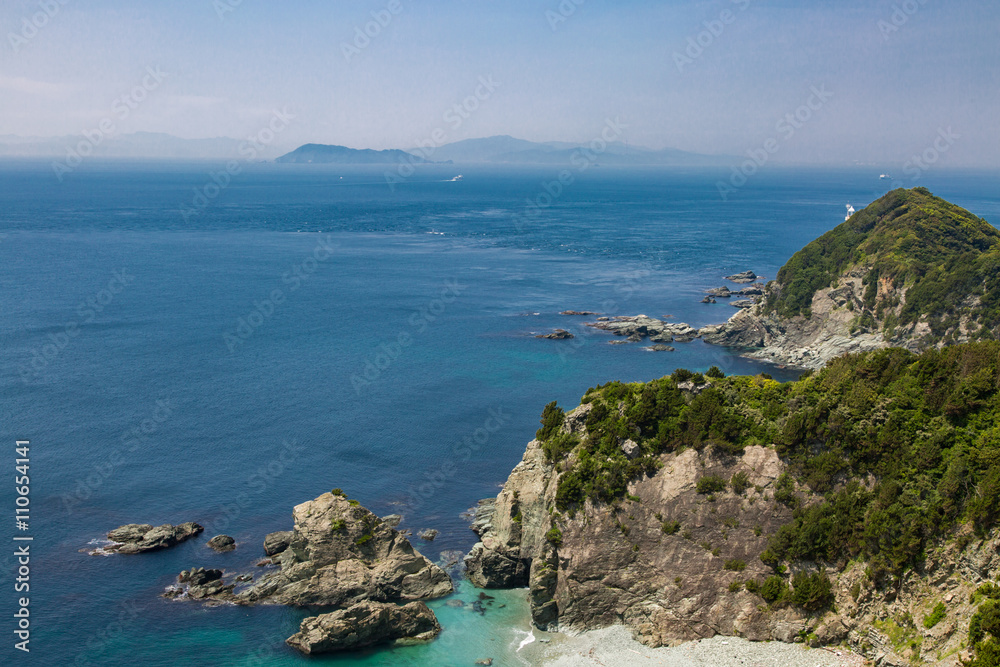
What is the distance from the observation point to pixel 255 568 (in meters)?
53.3

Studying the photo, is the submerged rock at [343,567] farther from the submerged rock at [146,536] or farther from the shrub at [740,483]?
the shrub at [740,483]

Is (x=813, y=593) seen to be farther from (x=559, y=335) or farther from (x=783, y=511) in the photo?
(x=559, y=335)

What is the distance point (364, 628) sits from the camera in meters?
44.5

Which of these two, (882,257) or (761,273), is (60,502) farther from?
(761,273)

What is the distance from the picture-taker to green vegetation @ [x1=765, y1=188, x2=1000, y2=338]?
302ft

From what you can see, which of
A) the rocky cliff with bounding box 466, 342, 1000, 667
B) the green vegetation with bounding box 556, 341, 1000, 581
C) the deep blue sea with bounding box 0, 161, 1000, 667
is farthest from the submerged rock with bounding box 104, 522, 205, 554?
the green vegetation with bounding box 556, 341, 1000, 581

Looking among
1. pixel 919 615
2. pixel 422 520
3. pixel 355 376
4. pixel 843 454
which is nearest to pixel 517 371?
pixel 355 376

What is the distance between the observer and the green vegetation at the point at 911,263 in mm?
92062

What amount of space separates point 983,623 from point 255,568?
43.9 metres

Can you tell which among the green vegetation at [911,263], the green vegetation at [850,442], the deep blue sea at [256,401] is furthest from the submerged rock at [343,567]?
the green vegetation at [911,263]

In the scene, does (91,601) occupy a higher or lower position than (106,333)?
lower

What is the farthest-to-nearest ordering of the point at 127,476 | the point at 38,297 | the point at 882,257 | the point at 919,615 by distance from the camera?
the point at 38,297, the point at 882,257, the point at 127,476, the point at 919,615

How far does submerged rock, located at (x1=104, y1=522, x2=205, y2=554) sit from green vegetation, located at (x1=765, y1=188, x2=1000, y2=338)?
85.9 metres

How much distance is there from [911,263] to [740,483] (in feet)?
239
